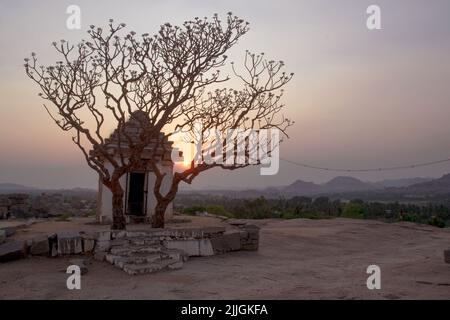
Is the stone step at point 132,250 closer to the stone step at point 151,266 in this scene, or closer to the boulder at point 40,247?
the stone step at point 151,266

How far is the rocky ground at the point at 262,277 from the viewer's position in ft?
23.0

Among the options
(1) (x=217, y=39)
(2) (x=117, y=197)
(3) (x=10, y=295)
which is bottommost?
(3) (x=10, y=295)

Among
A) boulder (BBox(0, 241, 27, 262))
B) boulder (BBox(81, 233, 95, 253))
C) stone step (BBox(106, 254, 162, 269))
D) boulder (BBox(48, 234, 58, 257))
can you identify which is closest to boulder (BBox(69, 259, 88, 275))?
stone step (BBox(106, 254, 162, 269))

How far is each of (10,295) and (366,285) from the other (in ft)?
20.1

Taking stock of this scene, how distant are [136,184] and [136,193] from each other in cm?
38

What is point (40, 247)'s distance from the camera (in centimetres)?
1034

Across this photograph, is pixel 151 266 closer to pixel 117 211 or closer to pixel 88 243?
pixel 88 243

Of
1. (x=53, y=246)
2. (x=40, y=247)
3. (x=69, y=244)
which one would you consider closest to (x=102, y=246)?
(x=69, y=244)

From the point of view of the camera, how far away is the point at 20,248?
33.2 feet

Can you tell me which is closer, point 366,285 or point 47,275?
point 366,285

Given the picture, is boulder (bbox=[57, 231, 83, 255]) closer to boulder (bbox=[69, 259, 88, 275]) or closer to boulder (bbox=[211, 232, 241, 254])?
boulder (bbox=[69, 259, 88, 275])

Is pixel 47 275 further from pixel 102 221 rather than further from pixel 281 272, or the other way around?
pixel 102 221
